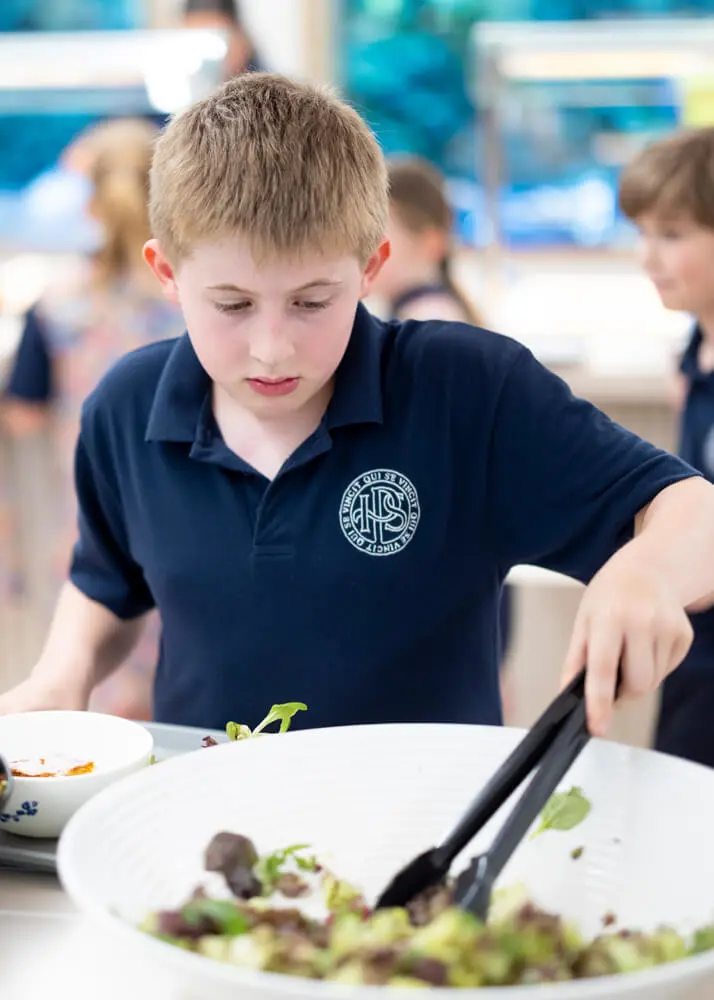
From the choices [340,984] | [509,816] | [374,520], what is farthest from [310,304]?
[340,984]

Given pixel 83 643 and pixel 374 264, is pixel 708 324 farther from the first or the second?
pixel 83 643

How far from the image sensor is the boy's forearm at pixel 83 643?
1.21 meters

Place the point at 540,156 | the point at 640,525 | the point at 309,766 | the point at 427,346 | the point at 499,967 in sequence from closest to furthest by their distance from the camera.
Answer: the point at 499,967
the point at 309,766
the point at 640,525
the point at 427,346
the point at 540,156

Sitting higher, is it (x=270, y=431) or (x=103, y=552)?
(x=270, y=431)

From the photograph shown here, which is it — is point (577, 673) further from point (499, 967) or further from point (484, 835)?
point (499, 967)

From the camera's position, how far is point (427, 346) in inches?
48.8

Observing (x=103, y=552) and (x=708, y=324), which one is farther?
(x=708, y=324)

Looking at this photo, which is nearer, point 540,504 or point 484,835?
point 484,835

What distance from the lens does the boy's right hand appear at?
43.8 inches

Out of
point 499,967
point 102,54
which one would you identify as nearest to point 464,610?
point 499,967

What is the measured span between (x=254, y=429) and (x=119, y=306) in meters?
1.65

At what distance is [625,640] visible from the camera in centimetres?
84

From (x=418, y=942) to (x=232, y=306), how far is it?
23.2 inches

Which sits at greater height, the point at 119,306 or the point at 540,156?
the point at 540,156
